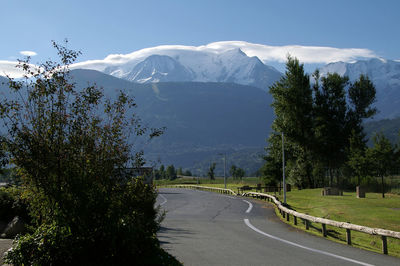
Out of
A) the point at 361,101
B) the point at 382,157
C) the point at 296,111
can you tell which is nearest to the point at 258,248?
the point at 382,157

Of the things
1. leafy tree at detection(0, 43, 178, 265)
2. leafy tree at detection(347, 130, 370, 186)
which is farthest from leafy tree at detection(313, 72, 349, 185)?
leafy tree at detection(0, 43, 178, 265)

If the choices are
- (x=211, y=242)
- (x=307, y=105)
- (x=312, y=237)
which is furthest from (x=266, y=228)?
(x=307, y=105)

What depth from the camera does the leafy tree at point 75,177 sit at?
7953mm

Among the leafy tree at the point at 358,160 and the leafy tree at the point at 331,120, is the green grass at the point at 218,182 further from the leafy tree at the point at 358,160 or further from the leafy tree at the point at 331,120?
the leafy tree at the point at 358,160

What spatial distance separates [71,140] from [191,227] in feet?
36.0

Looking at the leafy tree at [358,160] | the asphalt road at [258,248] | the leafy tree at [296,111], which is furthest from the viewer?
the leafy tree at [296,111]

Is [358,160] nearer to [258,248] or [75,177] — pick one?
[258,248]

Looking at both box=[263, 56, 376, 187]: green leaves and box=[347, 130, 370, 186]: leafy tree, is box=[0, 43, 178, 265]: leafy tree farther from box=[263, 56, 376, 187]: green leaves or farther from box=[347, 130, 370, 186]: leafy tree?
box=[263, 56, 376, 187]: green leaves

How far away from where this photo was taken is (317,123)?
56438 millimetres

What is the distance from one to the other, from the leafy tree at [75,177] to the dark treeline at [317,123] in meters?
45.5

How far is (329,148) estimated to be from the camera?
188ft

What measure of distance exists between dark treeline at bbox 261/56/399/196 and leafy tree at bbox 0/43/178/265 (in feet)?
149

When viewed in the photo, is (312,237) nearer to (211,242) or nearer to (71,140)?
(211,242)

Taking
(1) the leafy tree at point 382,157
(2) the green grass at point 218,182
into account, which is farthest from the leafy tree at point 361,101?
(2) the green grass at point 218,182
